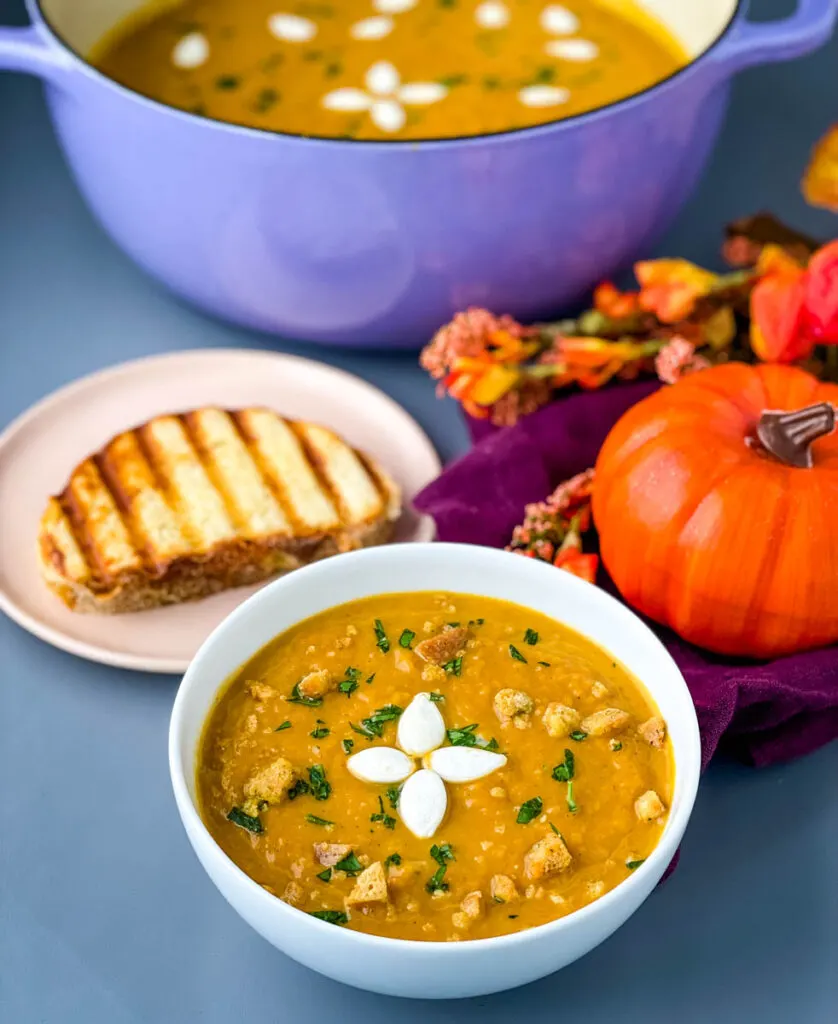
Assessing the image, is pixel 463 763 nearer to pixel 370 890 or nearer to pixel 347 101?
pixel 370 890

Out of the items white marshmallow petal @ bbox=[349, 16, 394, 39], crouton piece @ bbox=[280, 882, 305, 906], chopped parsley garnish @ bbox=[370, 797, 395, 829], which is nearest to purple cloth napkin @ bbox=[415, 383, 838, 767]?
chopped parsley garnish @ bbox=[370, 797, 395, 829]

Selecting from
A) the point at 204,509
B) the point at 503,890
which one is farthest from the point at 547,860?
the point at 204,509

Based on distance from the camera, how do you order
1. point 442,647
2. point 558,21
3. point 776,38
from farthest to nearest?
1. point 558,21
2. point 776,38
3. point 442,647

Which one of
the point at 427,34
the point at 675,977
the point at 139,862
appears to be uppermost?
the point at 427,34

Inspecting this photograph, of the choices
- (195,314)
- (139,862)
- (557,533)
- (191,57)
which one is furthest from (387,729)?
(191,57)

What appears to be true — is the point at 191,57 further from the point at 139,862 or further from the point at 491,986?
the point at 491,986
